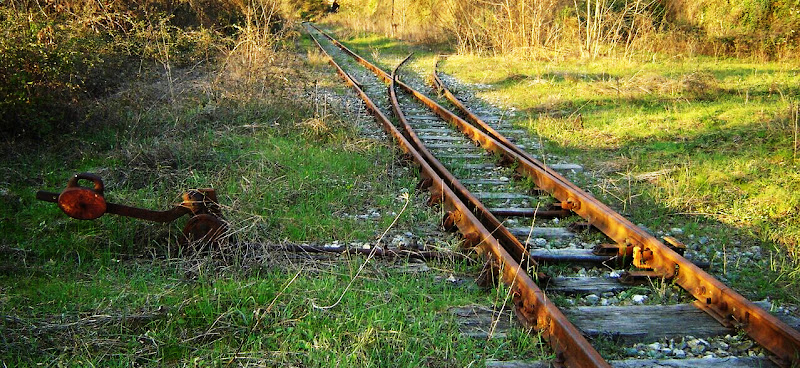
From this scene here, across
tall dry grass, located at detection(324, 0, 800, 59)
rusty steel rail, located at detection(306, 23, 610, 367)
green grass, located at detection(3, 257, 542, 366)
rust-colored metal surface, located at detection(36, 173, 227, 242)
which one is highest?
tall dry grass, located at detection(324, 0, 800, 59)

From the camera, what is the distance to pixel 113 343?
3.46 meters

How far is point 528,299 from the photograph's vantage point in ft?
13.0

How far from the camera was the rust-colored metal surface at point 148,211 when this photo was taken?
430cm

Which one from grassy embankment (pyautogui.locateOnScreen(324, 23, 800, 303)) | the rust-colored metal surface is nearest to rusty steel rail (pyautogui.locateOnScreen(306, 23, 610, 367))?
grassy embankment (pyautogui.locateOnScreen(324, 23, 800, 303))

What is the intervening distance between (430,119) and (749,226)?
237 inches

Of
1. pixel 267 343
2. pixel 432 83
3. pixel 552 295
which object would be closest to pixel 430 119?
pixel 432 83

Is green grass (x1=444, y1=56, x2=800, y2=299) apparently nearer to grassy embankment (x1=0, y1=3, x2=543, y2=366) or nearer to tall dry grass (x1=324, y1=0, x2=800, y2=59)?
tall dry grass (x1=324, y1=0, x2=800, y2=59)

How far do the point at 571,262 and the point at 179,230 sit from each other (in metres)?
3.02

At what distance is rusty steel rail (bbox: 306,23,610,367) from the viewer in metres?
3.31

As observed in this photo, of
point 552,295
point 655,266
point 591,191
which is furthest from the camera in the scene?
point 591,191

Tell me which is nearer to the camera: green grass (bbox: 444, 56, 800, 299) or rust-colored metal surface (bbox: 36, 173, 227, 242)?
rust-colored metal surface (bbox: 36, 173, 227, 242)

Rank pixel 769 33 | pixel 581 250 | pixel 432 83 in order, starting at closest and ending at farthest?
1. pixel 581 250
2. pixel 432 83
3. pixel 769 33

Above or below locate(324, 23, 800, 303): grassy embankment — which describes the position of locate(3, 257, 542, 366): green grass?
below

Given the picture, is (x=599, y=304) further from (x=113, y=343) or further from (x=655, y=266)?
(x=113, y=343)
